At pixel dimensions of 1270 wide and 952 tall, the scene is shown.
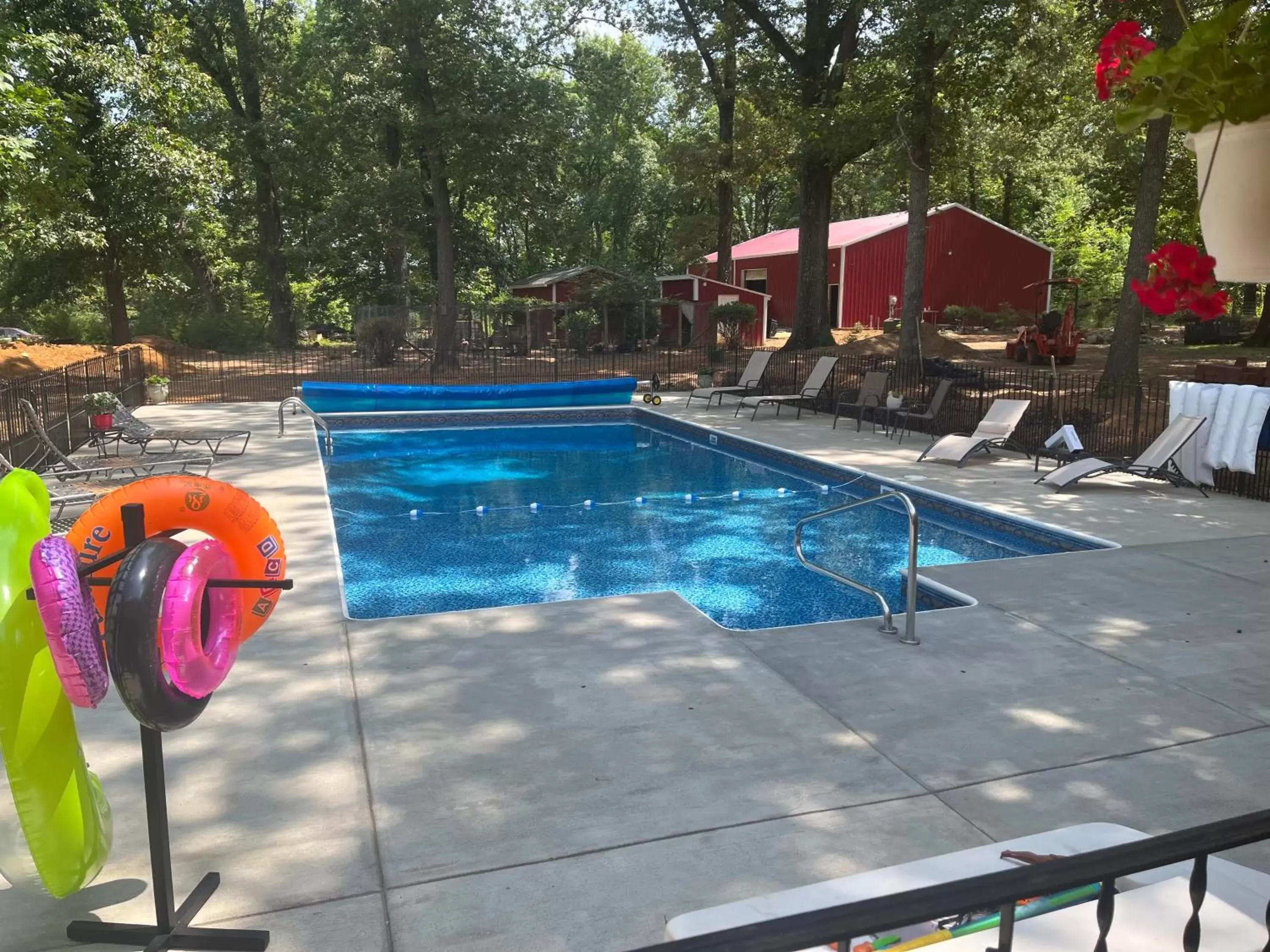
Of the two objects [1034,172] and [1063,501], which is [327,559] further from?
[1034,172]

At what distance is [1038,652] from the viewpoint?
5758 millimetres

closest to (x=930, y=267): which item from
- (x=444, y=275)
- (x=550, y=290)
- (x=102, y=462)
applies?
(x=550, y=290)

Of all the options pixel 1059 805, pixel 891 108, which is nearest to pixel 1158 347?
pixel 891 108

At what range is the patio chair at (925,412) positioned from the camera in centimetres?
1424

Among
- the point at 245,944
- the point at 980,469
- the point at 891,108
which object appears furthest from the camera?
the point at 891,108

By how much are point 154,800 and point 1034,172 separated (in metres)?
40.8

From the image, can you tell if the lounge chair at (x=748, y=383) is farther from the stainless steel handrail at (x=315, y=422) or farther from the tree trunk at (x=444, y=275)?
the tree trunk at (x=444, y=275)

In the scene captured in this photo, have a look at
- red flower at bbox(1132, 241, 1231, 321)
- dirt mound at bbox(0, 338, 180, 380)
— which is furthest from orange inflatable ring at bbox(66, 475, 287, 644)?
dirt mound at bbox(0, 338, 180, 380)

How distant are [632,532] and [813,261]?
53.4 ft

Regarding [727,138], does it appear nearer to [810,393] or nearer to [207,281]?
[810,393]

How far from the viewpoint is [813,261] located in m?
25.2

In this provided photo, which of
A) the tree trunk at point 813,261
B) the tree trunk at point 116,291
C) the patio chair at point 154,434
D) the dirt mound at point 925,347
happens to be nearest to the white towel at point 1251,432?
the patio chair at point 154,434

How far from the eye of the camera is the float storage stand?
3.08m

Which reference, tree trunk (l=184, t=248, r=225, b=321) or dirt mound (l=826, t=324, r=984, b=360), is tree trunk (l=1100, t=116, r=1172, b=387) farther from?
tree trunk (l=184, t=248, r=225, b=321)
